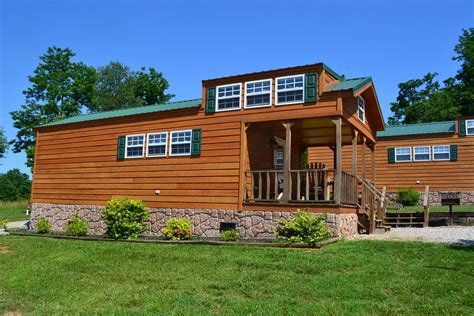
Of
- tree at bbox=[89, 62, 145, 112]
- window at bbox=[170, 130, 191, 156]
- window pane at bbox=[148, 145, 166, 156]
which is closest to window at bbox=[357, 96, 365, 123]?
window at bbox=[170, 130, 191, 156]

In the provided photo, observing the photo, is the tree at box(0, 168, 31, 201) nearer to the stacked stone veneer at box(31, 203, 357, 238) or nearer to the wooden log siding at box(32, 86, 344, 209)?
the wooden log siding at box(32, 86, 344, 209)

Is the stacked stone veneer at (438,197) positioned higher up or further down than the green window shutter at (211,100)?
further down

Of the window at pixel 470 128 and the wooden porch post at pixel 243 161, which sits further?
the window at pixel 470 128

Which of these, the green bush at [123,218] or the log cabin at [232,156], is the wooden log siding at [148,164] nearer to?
the log cabin at [232,156]

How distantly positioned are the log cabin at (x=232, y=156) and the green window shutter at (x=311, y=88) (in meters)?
0.03

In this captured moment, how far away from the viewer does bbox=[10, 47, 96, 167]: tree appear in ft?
126

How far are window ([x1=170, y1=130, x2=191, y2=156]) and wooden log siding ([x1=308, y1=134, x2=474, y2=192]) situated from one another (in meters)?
12.3

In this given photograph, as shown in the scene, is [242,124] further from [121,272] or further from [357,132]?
[121,272]

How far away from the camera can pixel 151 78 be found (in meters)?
44.2

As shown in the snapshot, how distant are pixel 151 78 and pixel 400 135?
28683mm

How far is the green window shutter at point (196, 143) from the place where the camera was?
47.4 feet

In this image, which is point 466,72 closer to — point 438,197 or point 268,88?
point 438,197

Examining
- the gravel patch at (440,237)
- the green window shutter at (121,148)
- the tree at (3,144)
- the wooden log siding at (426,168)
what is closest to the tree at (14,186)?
the tree at (3,144)

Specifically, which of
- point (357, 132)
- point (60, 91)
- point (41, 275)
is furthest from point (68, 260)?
point (60, 91)
